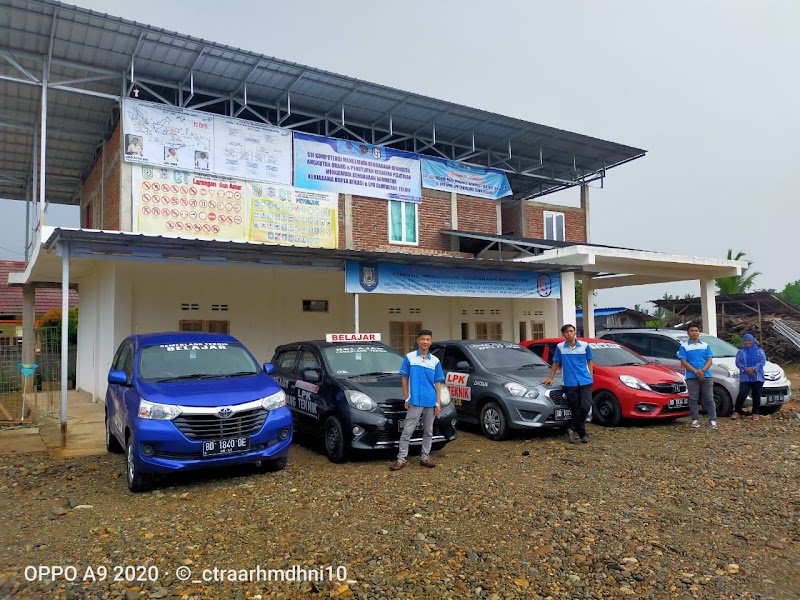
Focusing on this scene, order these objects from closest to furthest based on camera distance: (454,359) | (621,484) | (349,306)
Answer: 1. (621,484)
2. (454,359)
3. (349,306)

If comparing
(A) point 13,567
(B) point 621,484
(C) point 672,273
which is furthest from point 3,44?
(C) point 672,273

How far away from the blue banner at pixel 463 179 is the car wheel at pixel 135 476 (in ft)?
43.5

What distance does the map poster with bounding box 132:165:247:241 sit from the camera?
13.3 m

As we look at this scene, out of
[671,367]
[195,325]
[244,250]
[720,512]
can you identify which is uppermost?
[244,250]

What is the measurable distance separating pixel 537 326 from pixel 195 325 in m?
10.3

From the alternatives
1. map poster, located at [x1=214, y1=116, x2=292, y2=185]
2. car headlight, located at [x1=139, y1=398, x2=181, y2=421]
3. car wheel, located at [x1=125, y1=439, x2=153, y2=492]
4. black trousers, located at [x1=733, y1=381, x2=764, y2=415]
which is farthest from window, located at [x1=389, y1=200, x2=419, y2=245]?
car wheel, located at [x1=125, y1=439, x2=153, y2=492]

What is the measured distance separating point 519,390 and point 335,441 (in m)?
2.80

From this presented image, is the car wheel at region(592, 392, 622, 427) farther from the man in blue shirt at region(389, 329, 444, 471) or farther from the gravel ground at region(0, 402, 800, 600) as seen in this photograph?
the man in blue shirt at region(389, 329, 444, 471)

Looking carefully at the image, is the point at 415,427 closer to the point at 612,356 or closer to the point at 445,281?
the point at 612,356

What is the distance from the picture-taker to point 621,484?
19.1ft

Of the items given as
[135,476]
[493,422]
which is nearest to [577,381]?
[493,422]

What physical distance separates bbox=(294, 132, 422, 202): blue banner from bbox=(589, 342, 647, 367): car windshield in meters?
8.37

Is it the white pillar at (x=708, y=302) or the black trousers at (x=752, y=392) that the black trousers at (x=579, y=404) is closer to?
the black trousers at (x=752, y=392)

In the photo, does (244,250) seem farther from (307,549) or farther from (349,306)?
(307,549)
